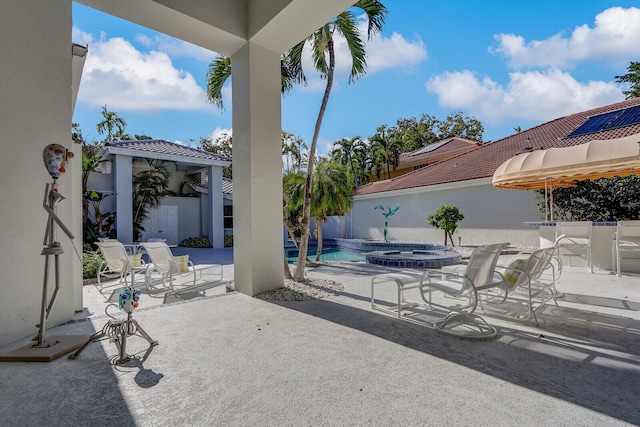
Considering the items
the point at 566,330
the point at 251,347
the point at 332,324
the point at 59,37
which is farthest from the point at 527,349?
the point at 59,37

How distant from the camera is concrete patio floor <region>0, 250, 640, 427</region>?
2.49 meters

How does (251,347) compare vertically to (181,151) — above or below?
below

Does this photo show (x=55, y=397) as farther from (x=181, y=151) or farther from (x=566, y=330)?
(x=181, y=151)

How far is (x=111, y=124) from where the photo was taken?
2666 cm

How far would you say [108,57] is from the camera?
14977 millimetres

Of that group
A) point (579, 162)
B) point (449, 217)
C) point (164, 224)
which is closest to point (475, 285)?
point (579, 162)

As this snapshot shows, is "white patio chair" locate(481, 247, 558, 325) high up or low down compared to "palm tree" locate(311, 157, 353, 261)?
down

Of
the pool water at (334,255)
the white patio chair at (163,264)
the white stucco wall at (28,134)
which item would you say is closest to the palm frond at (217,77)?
the white stucco wall at (28,134)

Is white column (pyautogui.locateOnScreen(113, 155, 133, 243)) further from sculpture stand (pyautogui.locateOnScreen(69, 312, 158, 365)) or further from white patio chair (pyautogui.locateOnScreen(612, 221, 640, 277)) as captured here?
white patio chair (pyautogui.locateOnScreen(612, 221, 640, 277))

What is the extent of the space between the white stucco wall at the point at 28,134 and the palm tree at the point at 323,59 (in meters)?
3.89

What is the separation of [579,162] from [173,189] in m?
19.2

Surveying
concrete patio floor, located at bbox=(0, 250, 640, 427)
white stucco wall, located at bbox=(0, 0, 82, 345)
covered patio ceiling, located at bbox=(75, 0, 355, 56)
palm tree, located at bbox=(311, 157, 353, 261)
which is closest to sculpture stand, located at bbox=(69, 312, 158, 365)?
concrete patio floor, located at bbox=(0, 250, 640, 427)

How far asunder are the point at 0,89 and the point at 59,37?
1167 mm

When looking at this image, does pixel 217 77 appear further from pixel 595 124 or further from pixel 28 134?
pixel 595 124
